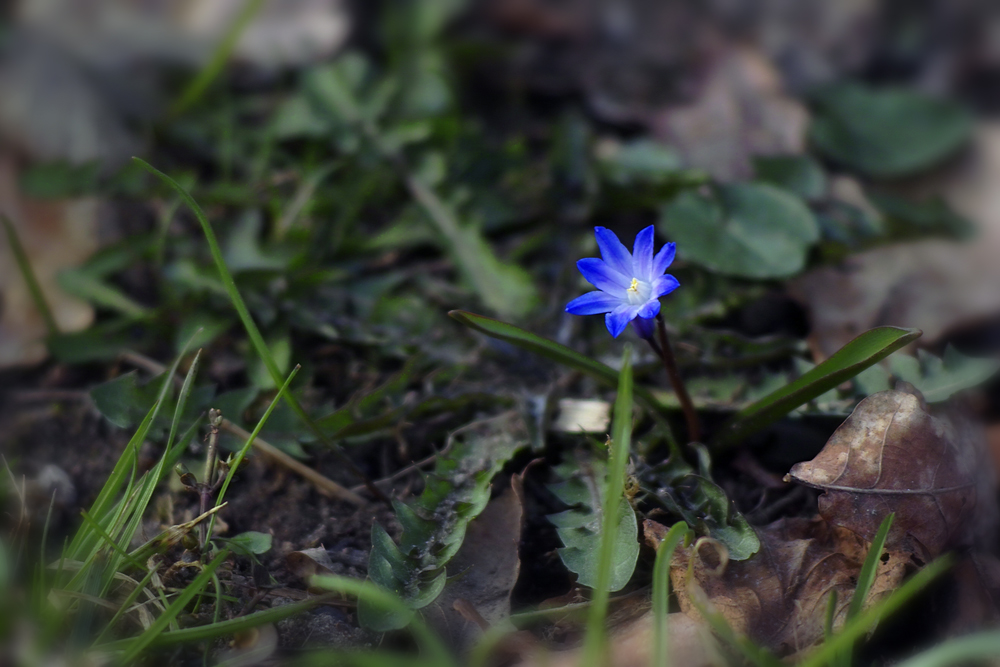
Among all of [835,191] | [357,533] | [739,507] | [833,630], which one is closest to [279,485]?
[357,533]

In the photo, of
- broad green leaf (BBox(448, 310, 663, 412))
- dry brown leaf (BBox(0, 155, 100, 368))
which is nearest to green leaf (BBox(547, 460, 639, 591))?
broad green leaf (BBox(448, 310, 663, 412))

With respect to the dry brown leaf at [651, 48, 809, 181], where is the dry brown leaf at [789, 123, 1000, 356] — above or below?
below

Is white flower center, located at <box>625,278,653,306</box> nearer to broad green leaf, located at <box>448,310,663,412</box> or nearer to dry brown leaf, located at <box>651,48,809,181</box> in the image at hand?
broad green leaf, located at <box>448,310,663,412</box>

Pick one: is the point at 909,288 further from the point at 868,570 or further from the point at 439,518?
the point at 439,518

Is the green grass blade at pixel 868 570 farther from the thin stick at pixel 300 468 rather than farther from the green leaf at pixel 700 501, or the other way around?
the thin stick at pixel 300 468

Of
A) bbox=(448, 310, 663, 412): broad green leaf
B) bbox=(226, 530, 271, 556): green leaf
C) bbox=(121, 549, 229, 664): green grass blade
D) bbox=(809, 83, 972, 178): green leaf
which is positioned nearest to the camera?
bbox=(121, 549, 229, 664): green grass blade

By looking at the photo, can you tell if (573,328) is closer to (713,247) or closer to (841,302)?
(713,247)
